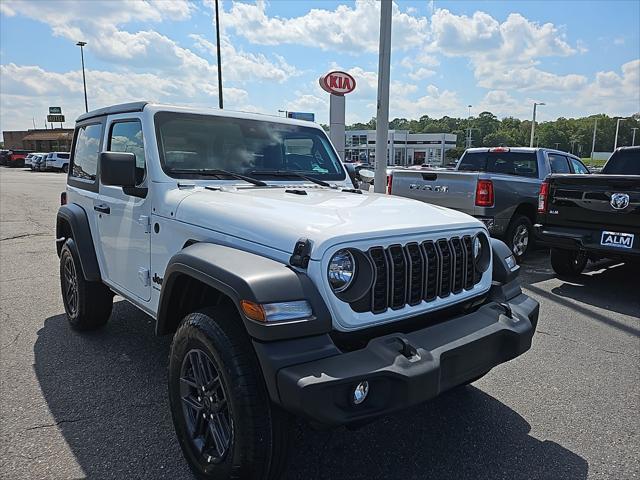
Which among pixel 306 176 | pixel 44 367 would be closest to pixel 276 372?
pixel 306 176

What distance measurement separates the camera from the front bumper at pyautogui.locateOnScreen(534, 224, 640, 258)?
5.62 m

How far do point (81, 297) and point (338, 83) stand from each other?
400 inches

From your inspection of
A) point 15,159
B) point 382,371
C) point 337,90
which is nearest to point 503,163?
point 337,90

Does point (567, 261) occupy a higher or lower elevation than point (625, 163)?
lower

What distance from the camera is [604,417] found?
10.6 feet

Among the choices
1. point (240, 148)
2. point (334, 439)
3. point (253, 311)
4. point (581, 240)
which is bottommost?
point (334, 439)

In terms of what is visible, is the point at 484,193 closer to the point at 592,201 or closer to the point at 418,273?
the point at 592,201

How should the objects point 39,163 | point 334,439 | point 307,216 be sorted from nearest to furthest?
point 307,216 → point 334,439 → point 39,163

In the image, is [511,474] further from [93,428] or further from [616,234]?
[616,234]

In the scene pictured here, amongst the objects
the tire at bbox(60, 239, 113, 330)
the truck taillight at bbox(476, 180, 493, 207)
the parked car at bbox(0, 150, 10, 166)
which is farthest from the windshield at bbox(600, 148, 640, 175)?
the parked car at bbox(0, 150, 10, 166)

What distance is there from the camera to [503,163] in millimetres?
9102

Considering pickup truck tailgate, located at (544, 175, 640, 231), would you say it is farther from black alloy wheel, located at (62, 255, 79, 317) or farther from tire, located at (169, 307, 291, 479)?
black alloy wheel, located at (62, 255, 79, 317)

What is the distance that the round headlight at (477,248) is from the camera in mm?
2902

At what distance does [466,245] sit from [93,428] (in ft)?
8.10
